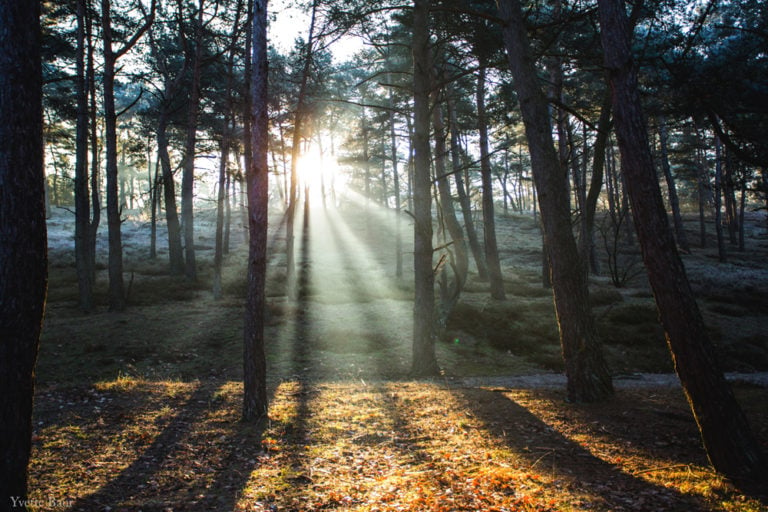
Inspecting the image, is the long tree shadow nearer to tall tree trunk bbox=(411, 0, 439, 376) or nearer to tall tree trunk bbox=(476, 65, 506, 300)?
tall tree trunk bbox=(411, 0, 439, 376)

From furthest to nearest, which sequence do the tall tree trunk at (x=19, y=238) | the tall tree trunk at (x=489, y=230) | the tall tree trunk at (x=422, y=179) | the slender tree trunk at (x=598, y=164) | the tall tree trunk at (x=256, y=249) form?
the tall tree trunk at (x=489, y=230) < the tall tree trunk at (x=422, y=179) < the slender tree trunk at (x=598, y=164) < the tall tree trunk at (x=256, y=249) < the tall tree trunk at (x=19, y=238)

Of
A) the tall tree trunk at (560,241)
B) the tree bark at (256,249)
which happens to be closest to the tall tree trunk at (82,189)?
the tree bark at (256,249)

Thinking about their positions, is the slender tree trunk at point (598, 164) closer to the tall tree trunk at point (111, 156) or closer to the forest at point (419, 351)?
the forest at point (419, 351)

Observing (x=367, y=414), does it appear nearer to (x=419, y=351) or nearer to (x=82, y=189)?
(x=419, y=351)

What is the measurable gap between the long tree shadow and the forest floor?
0.09ft

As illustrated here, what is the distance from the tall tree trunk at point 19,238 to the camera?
10.6 ft

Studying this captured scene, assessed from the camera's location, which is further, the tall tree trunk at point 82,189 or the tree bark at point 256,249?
the tall tree trunk at point 82,189

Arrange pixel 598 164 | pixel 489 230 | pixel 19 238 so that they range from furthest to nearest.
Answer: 1. pixel 489 230
2. pixel 598 164
3. pixel 19 238

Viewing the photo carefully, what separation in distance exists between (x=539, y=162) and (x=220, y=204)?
52.8ft

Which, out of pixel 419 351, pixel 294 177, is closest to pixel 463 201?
pixel 294 177

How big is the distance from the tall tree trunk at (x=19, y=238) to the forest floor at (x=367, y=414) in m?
0.85

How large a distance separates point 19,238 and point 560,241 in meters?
6.47

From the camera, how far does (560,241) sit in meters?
6.46

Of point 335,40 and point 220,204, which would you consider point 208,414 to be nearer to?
point 335,40
